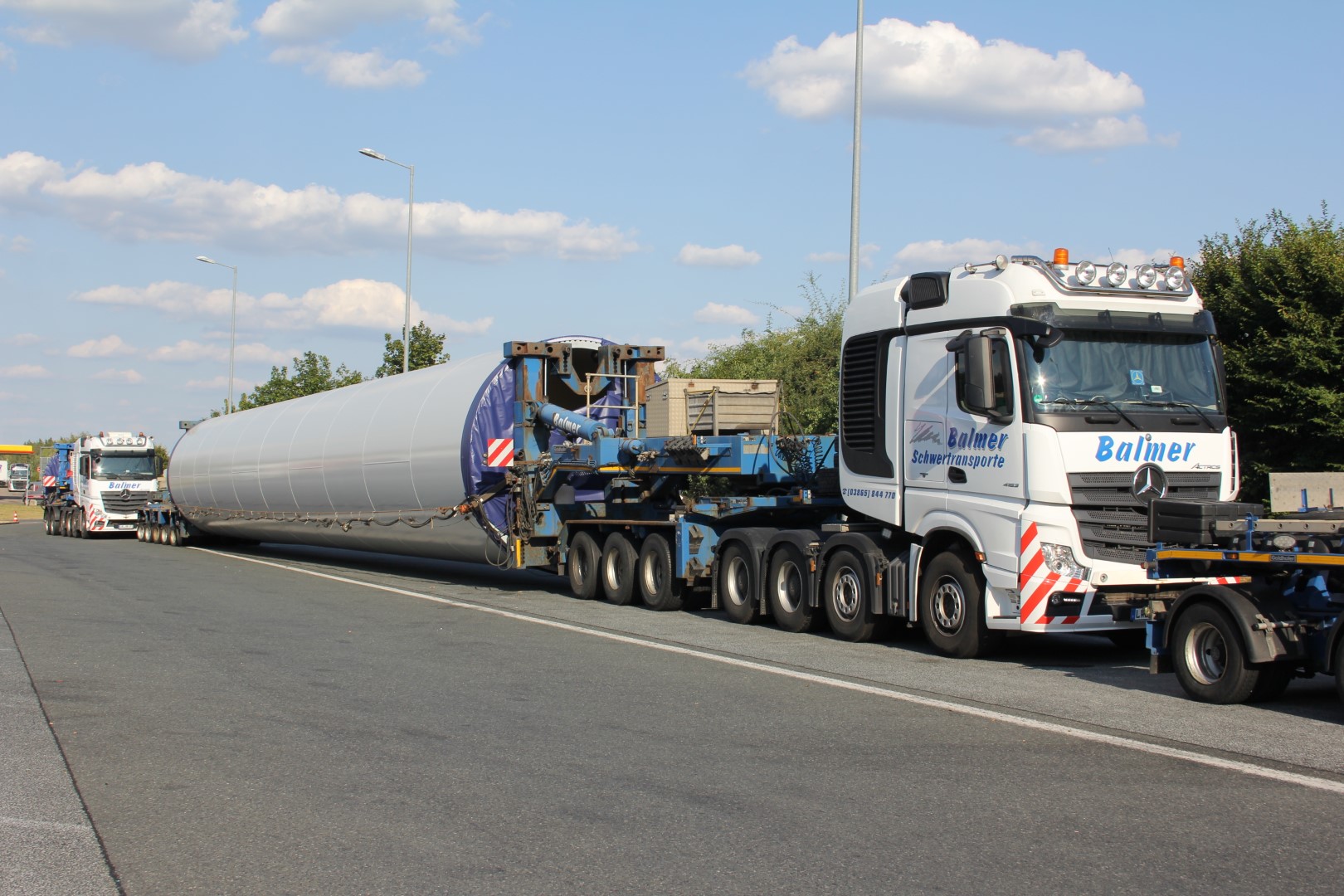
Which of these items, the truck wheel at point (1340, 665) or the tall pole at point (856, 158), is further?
the tall pole at point (856, 158)

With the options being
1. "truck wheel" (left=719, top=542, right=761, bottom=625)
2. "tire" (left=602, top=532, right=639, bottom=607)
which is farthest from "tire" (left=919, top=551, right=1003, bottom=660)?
"tire" (left=602, top=532, right=639, bottom=607)

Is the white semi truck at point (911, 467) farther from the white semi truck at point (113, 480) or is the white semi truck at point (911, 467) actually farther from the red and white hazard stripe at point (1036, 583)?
the white semi truck at point (113, 480)

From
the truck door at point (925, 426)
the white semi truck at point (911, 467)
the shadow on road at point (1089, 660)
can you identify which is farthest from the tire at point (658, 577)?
the truck door at point (925, 426)

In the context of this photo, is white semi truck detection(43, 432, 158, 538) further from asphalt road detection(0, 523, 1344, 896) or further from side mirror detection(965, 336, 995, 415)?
side mirror detection(965, 336, 995, 415)

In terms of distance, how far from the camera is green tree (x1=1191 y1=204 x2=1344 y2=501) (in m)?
17.1

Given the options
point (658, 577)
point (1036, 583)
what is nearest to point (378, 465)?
point (658, 577)

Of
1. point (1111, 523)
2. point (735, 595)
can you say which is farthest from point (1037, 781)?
point (735, 595)

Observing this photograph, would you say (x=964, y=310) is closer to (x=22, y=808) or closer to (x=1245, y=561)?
(x=1245, y=561)

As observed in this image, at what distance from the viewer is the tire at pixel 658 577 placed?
16250 millimetres

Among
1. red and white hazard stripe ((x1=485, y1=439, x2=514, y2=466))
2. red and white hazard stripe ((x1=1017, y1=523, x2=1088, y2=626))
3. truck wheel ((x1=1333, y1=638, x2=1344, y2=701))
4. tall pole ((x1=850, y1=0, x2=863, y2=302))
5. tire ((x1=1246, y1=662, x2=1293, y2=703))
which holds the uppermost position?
tall pole ((x1=850, y1=0, x2=863, y2=302))

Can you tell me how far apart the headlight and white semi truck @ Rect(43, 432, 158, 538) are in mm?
36491

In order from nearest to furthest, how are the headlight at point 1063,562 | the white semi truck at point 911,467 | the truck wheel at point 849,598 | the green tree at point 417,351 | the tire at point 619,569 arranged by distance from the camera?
the headlight at point 1063,562 < the white semi truck at point 911,467 < the truck wheel at point 849,598 < the tire at point 619,569 < the green tree at point 417,351

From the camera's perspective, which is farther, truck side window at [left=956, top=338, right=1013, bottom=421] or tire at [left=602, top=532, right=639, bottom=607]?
tire at [left=602, top=532, right=639, bottom=607]

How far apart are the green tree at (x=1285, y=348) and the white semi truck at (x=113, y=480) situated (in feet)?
111
